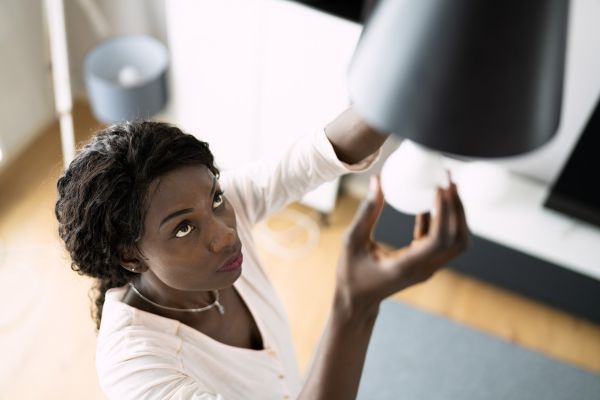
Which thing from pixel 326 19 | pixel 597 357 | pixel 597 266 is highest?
pixel 326 19

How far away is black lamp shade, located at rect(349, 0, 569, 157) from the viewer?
Result: 517mm

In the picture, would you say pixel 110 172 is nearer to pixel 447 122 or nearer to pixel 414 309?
pixel 447 122

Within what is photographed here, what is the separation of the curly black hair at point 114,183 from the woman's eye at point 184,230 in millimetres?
59

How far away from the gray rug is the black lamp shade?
1618 millimetres

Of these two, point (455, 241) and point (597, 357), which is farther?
point (597, 357)

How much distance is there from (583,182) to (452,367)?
79cm

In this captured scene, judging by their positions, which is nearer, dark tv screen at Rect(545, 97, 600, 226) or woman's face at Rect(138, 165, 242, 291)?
woman's face at Rect(138, 165, 242, 291)

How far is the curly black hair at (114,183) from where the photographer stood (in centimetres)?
93

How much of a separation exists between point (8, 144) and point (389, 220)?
1.61m

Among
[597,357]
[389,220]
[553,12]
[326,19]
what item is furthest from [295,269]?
[553,12]

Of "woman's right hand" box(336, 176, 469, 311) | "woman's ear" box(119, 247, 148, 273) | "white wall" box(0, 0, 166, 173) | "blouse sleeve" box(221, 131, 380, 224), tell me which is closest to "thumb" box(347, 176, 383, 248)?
"woman's right hand" box(336, 176, 469, 311)

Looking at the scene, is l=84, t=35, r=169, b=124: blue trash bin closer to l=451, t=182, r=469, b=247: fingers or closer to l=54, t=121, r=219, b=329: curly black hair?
l=54, t=121, r=219, b=329: curly black hair

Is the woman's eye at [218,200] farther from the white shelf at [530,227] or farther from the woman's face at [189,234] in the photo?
the white shelf at [530,227]

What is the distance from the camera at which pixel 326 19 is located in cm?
189
